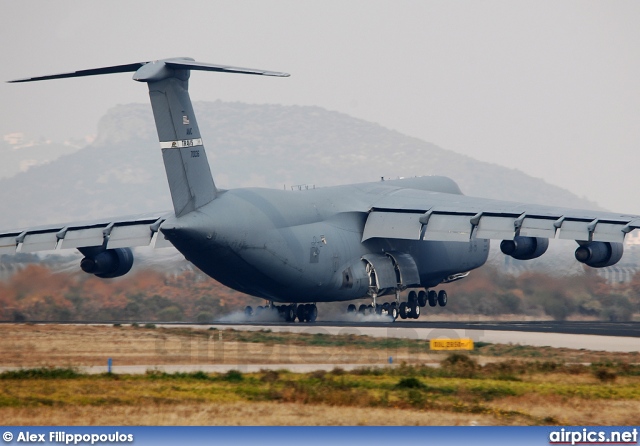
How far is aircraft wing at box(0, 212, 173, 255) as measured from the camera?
33562mm

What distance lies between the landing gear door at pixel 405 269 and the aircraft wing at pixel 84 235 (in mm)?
8426

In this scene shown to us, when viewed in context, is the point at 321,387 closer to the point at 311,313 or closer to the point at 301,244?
the point at 301,244

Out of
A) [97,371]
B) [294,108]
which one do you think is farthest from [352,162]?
[97,371]

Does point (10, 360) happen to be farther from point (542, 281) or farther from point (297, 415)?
point (542, 281)

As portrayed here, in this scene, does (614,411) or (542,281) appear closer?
(614,411)

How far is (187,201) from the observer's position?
28.4 m

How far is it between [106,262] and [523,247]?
1292cm

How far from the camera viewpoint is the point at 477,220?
33688 mm

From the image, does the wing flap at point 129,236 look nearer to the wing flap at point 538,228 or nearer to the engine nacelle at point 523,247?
the engine nacelle at point 523,247

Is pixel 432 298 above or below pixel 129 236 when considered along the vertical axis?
below

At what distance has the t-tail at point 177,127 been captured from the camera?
2703cm

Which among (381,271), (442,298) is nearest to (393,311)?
(381,271)

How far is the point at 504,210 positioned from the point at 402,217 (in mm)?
3914

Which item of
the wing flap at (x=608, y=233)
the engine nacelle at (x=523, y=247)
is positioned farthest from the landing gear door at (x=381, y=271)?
the wing flap at (x=608, y=233)
